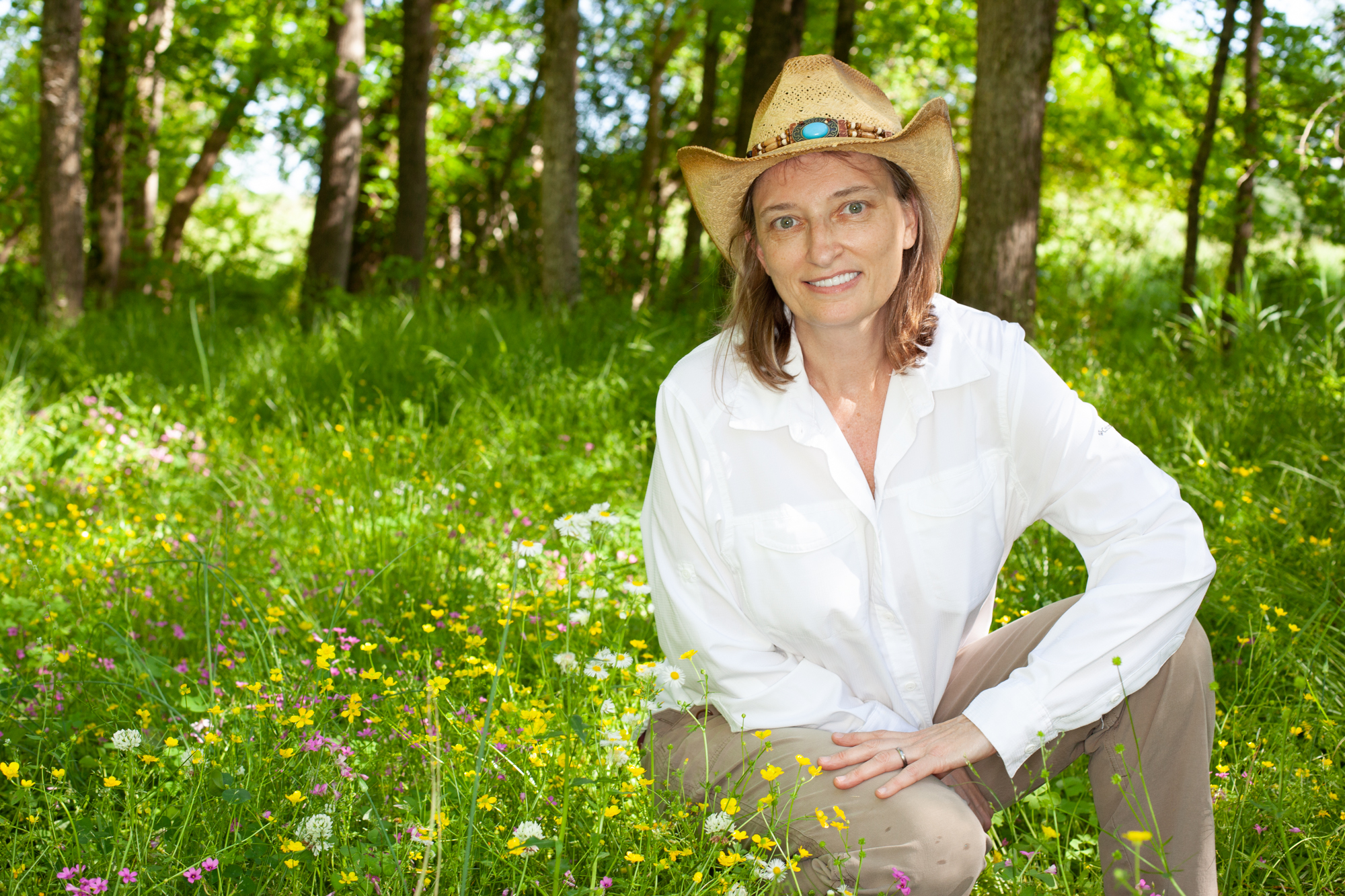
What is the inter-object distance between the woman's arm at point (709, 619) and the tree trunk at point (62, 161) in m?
6.92

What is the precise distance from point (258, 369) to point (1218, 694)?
4966 mm

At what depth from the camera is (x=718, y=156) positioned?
2.39 meters

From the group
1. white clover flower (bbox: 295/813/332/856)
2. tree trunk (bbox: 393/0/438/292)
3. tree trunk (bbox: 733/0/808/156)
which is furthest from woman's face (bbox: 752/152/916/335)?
tree trunk (bbox: 393/0/438/292)

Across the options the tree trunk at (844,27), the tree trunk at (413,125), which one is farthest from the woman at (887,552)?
the tree trunk at (413,125)

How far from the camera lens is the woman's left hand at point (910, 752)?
1.95m

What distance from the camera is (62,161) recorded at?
7707 mm

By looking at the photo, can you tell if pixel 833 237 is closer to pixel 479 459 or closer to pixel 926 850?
pixel 926 850

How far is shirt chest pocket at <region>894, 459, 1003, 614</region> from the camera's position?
88.0 inches

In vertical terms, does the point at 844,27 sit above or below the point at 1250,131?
above

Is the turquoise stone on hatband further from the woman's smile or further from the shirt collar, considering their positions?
the shirt collar

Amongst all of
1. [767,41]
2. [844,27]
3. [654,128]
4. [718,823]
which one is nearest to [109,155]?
[654,128]

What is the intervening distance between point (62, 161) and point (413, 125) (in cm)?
323

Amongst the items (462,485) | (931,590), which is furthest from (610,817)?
(462,485)

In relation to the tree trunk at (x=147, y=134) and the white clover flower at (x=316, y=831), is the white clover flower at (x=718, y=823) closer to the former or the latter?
the white clover flower at (x=316, y=831)
